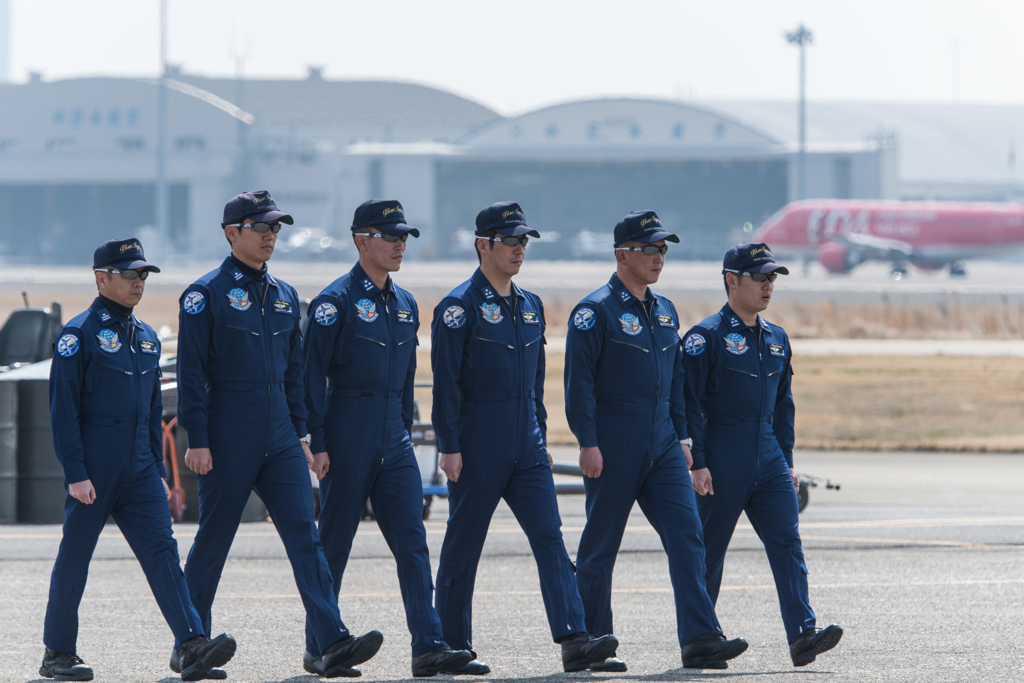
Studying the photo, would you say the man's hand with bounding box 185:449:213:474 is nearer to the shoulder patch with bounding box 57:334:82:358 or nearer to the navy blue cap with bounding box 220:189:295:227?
the shoulder patch with bounding box 57:334:82:358

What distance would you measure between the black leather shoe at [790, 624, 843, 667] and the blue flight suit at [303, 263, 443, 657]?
1.64 m

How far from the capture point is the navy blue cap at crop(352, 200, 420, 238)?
654cm

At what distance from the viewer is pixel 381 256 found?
652cm

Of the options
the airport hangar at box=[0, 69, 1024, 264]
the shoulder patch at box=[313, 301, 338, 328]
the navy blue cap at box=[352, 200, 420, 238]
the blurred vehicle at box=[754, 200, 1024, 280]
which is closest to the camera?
the shoulder patch at box=[313, 301, 338, 328]

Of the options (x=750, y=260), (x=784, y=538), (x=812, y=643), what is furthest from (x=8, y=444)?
(x=812, y=643)

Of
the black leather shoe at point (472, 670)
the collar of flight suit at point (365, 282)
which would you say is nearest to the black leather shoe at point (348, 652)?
the black leather shoe at point (472, 670)

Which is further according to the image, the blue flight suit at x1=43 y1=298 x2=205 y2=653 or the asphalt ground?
the asphalt ground

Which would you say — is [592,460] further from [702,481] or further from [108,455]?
[108,455]

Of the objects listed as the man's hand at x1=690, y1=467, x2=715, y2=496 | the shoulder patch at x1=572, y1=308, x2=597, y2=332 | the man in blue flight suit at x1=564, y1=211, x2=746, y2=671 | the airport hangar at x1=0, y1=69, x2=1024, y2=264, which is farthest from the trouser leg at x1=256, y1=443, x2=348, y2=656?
the airport hangar at x1=0, y1=69, x2=1024, y2=264

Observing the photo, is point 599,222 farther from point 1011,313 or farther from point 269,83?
point 1011,313

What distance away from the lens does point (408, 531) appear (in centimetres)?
643

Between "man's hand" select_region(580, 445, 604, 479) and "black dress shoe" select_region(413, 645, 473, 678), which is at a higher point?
"man's hand" select_region(580, 445, 604, 479)

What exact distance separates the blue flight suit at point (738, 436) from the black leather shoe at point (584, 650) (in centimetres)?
80

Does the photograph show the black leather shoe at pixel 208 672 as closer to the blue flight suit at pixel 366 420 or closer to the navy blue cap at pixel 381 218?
the blue flight suit at pixel 366 420
